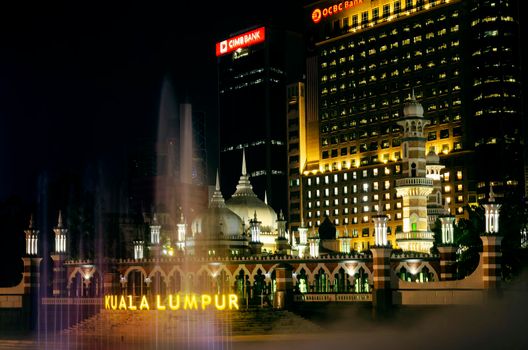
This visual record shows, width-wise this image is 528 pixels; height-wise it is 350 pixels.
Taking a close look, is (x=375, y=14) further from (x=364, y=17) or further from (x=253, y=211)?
(x=253, y=211)

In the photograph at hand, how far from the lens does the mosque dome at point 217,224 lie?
95812 millimetres

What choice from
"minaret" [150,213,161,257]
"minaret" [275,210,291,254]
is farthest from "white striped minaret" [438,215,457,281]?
"minaret" [150,213,161,257]

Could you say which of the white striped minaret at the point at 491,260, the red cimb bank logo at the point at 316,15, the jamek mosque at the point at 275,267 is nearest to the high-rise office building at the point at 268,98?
the red cimb bank logo at the point at 316,15

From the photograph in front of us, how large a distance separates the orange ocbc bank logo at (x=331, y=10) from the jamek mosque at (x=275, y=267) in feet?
208

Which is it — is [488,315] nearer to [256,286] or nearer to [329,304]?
[329,304]

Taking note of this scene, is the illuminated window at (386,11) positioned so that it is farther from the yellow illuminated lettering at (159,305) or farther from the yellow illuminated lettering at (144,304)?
the yellow illuminated lettering at (159,305)

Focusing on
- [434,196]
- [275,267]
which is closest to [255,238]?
[275,267]

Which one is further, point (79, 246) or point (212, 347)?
point (79, 246)

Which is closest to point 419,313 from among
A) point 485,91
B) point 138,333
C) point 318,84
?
point 138,333

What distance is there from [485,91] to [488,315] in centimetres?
8495

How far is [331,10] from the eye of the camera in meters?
167

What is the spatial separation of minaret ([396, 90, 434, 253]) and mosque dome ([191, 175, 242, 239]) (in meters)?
17.9

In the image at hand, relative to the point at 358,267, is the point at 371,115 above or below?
above

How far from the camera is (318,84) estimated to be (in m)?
171
